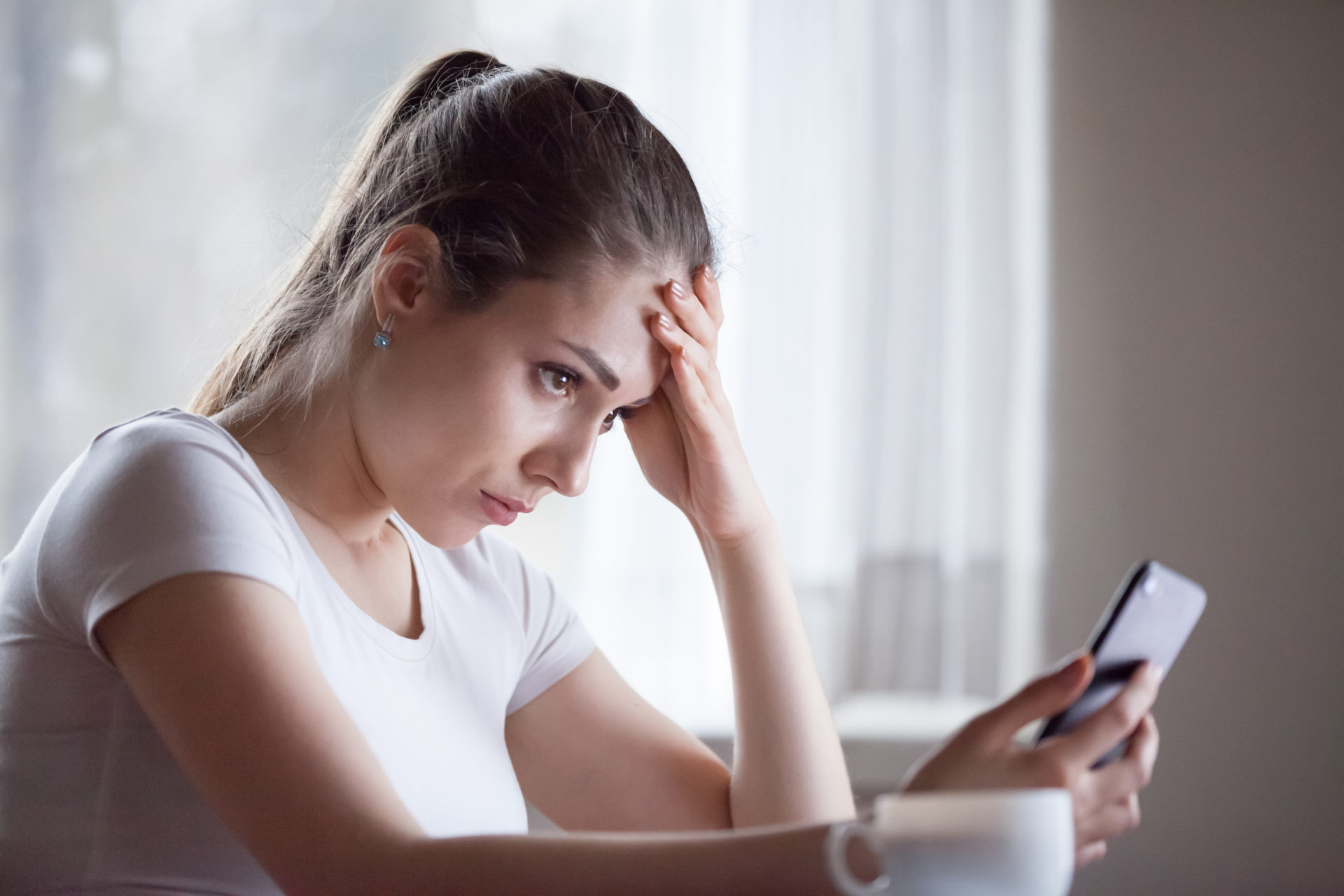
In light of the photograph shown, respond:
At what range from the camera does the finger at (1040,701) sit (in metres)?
0.73

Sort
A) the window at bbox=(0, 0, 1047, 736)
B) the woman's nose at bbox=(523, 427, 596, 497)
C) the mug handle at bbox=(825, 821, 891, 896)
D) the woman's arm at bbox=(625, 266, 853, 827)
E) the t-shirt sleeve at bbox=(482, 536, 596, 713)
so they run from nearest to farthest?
1. the mug handle at bbox=(825, 821, 891, 896)
2. the woman's nose at bbox=(523, 427, 596, 497)
3. the woman's arm at bbox=(625, 266, 853, 827)
4. the t-shirt sleeve at bbox=(482, 536, 596, 713)
5. the window at bbox=(0, 0, 1047, 736)

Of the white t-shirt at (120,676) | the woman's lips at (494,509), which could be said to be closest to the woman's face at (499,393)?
the woman's lips at (494,509)

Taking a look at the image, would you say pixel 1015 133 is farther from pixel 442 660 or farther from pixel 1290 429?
pixel 442 660

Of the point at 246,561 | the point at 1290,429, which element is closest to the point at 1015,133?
the point at 1290,429

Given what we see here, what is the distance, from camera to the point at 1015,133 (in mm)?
2264

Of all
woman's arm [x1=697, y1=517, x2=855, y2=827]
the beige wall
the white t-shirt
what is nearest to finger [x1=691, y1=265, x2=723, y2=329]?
woman's arm [x1=697, y1=517, x2=855, y2=827]

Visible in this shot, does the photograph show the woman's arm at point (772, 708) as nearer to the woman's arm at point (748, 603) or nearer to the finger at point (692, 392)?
Answer: the woman's arm at point (748, 603)

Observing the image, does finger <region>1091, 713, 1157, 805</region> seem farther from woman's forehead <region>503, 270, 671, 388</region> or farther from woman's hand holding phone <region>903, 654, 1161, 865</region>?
woman's forehead <region>503, 270, 671, 388</region>

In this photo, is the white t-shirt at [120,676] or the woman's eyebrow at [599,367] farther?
the woman's eyebrow at [599,367]

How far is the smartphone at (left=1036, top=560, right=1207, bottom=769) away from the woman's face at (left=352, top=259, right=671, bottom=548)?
0.54m

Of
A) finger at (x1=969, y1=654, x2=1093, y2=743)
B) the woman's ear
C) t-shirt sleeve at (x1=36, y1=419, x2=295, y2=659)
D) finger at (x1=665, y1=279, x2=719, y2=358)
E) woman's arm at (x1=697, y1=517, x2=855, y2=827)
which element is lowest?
woman's arm at (x1=697, y1=517, x2=855, y2=827)

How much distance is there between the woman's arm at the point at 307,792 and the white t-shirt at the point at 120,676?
37 millimetres

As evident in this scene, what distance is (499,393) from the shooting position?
1.06 meters

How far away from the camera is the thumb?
28.8 inches
